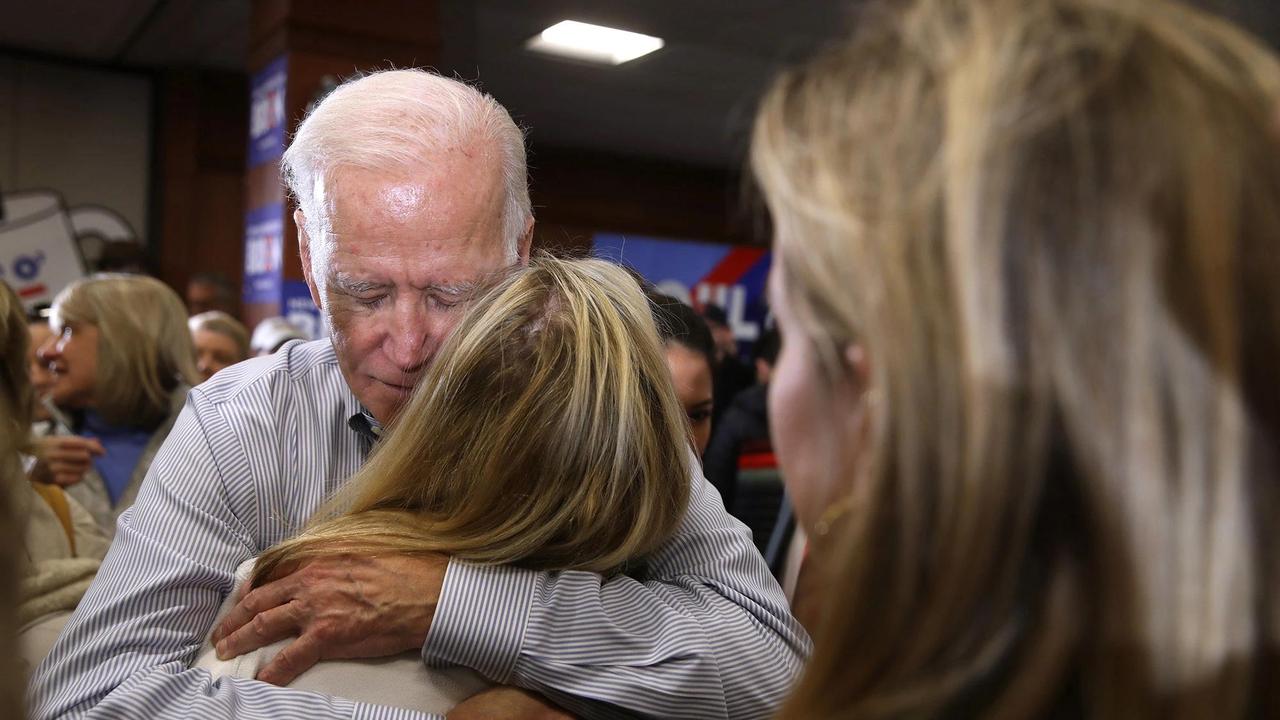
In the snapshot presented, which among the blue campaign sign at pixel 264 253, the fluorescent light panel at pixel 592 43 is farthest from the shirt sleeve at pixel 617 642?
the fluorescent light panel at pixel 592 43

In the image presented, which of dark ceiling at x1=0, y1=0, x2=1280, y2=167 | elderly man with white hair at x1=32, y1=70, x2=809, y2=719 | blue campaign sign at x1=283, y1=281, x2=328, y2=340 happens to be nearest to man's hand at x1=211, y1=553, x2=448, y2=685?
elderly man with white hair at x1=32, y1=70, x2=809, y2=719

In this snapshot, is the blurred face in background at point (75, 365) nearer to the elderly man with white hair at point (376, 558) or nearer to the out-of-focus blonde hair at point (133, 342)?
the out-of-focus blonde hair at point (133, 342)

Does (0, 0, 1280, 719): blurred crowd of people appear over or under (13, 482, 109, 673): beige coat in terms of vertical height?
over

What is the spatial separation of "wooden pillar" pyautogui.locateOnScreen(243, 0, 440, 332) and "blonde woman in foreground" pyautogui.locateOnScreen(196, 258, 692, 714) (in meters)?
4.23

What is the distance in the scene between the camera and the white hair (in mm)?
1609

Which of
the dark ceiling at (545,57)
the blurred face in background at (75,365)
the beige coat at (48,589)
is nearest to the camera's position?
the beige coat at (48,589)

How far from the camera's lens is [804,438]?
754mm

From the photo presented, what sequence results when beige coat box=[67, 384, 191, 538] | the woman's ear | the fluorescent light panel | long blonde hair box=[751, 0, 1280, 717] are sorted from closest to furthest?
long blonde hair box=[751, 0, 1280, 717] → the woman's ear → beige coat box=[67, 384, 191, 538] → the fluorescent light panel

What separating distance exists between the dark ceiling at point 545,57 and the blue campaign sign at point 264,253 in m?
1.37

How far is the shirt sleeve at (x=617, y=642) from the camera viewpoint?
119 centimetres

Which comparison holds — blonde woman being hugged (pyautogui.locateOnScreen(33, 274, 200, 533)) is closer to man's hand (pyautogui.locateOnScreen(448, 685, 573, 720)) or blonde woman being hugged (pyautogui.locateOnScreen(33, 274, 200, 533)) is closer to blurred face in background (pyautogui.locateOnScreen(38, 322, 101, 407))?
blurred face in background (pyautogui.locateOnScreen(38, 322, 101, 407))

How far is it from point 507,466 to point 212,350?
3.66 m

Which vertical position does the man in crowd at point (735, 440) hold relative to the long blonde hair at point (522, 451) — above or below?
below

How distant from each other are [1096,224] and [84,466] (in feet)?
8.96
